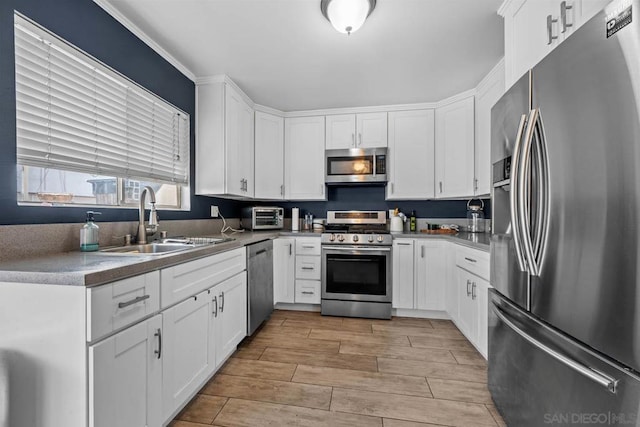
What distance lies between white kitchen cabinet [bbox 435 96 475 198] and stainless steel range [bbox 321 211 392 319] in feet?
3.03

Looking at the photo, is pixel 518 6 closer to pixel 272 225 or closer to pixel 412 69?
pixel 412 69

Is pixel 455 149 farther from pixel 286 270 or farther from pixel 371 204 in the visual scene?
pixel 286 270

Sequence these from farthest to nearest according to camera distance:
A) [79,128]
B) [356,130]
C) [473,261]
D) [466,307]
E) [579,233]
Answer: [356,130], [466,307], [473,261], [79,128], [579,233]

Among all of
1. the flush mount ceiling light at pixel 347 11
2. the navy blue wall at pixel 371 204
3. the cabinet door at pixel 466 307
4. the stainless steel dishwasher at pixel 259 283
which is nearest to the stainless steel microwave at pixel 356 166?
the navy blue wall at pixel 371 204

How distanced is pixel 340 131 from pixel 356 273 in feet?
5.72

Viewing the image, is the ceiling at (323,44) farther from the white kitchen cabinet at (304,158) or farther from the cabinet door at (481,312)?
the cabinet door at (481,312)

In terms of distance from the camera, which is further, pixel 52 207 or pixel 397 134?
pixel 397 134

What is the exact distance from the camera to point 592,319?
88 cm

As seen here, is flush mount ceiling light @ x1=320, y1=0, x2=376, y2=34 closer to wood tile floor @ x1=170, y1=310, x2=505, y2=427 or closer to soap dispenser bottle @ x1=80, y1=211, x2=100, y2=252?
soap dispenser bottle @ x1=80, y1=211, x2=100, y2=252

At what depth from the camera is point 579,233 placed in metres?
0.94

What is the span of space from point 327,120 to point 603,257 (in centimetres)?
312

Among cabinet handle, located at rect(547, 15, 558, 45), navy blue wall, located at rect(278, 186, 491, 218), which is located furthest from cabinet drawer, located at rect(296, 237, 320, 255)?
cabinet handle, located at rect(547, 15, 558, 45)

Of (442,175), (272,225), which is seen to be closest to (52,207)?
(272,225)

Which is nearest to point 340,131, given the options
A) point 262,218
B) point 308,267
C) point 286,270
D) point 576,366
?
point 262,218
